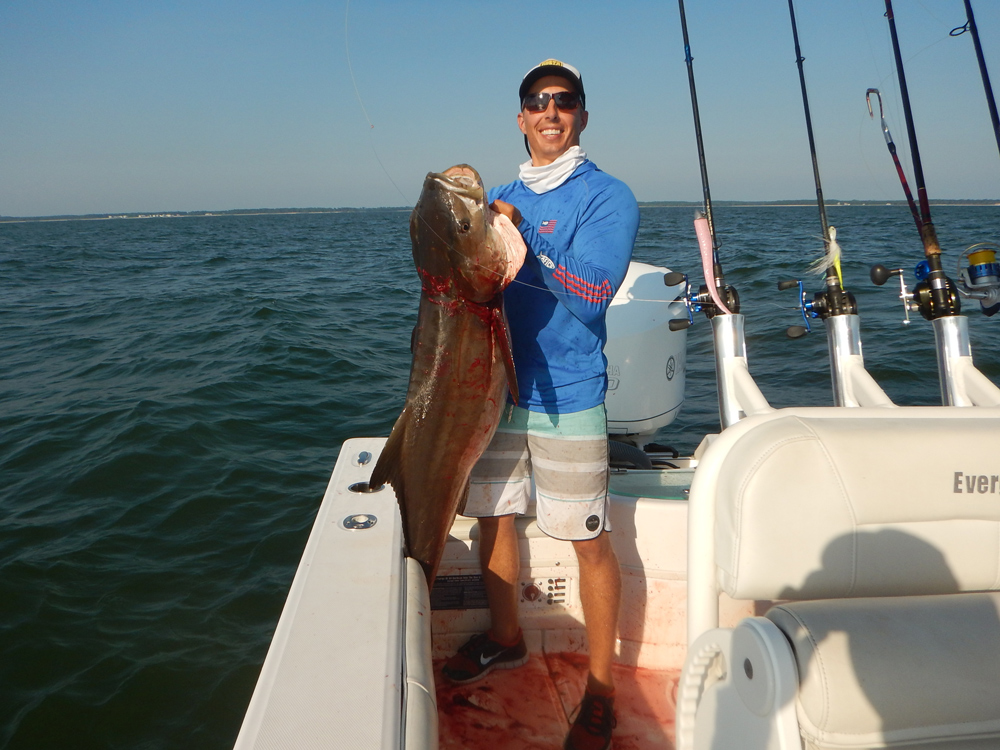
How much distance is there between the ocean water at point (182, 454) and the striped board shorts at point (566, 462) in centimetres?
231

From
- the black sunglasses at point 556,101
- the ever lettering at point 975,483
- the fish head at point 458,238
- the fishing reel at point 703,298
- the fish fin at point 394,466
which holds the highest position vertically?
the black sunglasses at point 556,101

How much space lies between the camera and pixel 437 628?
283 centimetres

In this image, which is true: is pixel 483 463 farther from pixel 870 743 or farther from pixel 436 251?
pixel 870 743

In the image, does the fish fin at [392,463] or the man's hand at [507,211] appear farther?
the fish fin at [392,463]

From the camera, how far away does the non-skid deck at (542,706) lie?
2.46 m

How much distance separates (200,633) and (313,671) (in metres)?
3.07

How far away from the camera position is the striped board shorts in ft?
7.69

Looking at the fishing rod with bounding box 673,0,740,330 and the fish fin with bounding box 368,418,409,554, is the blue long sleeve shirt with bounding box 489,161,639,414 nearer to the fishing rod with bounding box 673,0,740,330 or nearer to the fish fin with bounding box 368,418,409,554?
the fish fin with bounding box 368,418,409,554

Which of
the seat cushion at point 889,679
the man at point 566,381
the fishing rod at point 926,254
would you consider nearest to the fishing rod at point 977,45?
the fishing rod at point 926,254

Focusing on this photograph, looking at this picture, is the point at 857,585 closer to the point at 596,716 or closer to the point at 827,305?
the point at 596,716

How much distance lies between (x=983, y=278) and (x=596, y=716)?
8.10ft

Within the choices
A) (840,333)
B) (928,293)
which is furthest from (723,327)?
(928,293)

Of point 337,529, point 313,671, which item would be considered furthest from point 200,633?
point 313,671

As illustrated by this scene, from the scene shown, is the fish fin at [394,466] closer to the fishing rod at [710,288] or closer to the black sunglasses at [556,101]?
the black sunglasses at [556,101]
